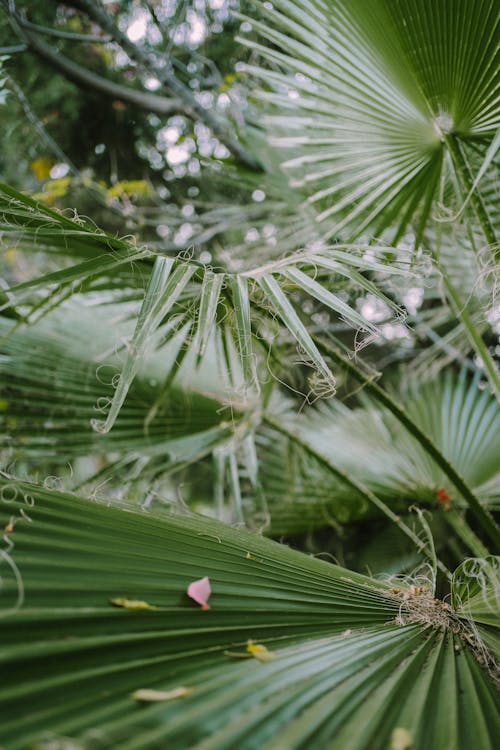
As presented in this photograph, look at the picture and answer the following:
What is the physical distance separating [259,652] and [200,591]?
9 cm

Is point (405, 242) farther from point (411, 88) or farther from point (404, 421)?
point (404, 421)

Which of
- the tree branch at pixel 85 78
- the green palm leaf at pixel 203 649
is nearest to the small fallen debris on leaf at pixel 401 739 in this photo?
the green palm leaf at pixel 203 649

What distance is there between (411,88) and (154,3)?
1.74m

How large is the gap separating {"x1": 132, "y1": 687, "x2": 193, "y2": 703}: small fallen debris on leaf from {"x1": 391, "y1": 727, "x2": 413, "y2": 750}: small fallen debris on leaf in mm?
163

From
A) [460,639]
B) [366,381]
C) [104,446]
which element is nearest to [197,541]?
[460,639]

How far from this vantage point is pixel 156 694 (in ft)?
1.36

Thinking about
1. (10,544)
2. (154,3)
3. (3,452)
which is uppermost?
(154,3)

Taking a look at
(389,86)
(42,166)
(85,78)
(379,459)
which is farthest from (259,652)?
(42,166)

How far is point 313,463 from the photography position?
159 centimetres

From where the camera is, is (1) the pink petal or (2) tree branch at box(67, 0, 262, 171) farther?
(2) tree branch at box(67, 0, 262, 171)

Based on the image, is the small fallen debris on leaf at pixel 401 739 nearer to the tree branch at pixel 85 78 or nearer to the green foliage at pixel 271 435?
the green foliage at pixel 271 435

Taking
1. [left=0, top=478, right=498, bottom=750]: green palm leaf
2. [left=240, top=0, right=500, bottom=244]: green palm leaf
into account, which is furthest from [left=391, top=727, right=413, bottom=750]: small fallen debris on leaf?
[left=240, top=0, right=500, bottom=244]: green palm leaf

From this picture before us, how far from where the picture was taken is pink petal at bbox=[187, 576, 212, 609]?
1.79ft

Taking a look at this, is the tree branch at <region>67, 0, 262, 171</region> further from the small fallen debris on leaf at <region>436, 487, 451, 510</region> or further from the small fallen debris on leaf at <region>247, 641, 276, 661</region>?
the small fallen debris on leaf at <region>247, 641, 276, 661</region>
